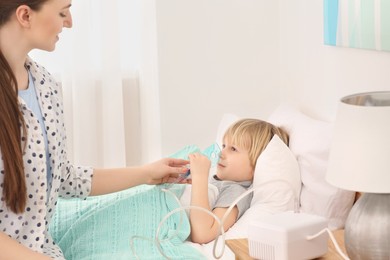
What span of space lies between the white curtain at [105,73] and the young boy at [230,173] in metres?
0.72

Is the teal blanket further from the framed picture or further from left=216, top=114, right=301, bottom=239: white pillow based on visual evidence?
the framed picture

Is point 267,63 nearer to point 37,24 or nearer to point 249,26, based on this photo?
point 249,26

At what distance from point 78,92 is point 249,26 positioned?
2.26 ft

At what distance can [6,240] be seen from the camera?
6.25 ft

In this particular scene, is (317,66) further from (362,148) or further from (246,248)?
(362,148)

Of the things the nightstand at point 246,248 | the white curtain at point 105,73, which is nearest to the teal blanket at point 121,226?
the nightstand at point 246,248

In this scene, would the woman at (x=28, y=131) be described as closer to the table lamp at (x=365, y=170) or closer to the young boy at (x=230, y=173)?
the young boy at (x=230, y=173)

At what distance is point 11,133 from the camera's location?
6.40 ft

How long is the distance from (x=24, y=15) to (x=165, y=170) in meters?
0.63

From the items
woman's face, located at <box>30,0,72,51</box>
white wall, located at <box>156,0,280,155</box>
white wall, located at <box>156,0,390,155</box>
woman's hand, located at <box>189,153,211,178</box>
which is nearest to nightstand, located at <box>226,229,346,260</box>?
woman's hand, located at <box>189,153,211,178</box>

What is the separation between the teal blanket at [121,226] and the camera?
225 centimetres

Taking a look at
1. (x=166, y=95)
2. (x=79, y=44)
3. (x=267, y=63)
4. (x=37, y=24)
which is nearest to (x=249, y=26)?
(x=267, y=63)

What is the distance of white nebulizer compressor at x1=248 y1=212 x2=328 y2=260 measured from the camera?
1809mm

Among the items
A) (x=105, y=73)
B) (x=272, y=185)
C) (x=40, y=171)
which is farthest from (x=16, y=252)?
(x=105, y=73)
